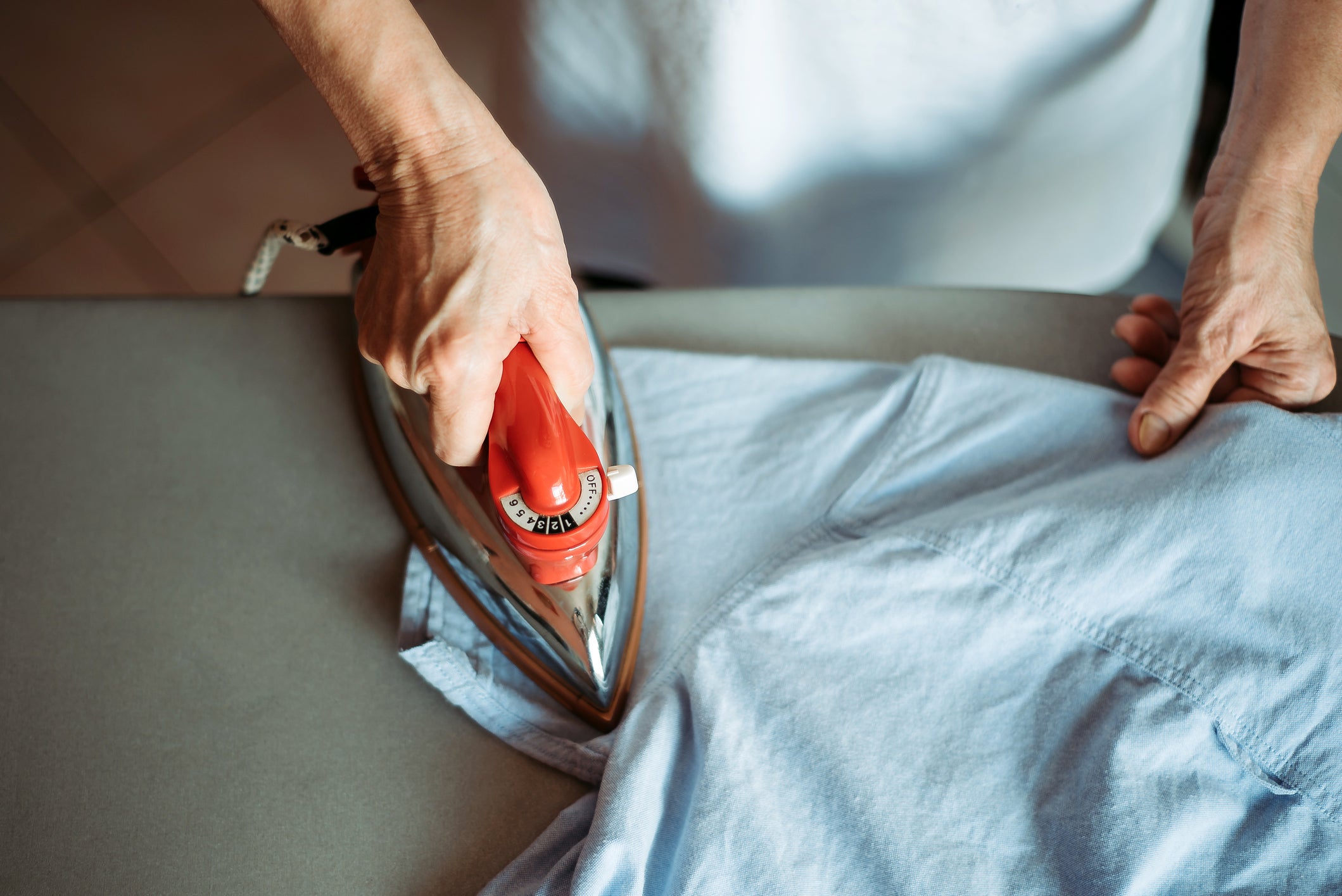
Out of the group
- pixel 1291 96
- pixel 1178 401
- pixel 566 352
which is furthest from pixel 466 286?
pixel 1291 96

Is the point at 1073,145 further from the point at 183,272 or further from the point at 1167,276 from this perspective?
the point at 183,272

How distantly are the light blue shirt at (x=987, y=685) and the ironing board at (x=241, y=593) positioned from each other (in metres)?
0.06

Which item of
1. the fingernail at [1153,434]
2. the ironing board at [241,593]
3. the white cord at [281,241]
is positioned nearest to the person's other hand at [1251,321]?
the fingernail at [1153,434]


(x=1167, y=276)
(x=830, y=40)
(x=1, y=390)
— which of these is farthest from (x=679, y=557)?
(x=1167, y=276)

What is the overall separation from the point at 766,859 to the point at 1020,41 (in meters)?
0.76

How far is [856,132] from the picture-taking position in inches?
36.1

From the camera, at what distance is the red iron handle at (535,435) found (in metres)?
0.51

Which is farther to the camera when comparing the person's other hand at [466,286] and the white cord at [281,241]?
the white cord at [281,241]

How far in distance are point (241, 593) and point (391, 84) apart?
0.41 metres

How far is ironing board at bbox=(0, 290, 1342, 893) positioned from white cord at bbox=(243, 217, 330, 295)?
0.05 m

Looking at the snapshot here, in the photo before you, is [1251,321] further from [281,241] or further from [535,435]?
[281,241]

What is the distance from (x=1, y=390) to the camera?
76cm

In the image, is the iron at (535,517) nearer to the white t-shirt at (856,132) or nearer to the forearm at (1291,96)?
the white t-shirt at (856,132)

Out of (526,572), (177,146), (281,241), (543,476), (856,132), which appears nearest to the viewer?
(543,476)
